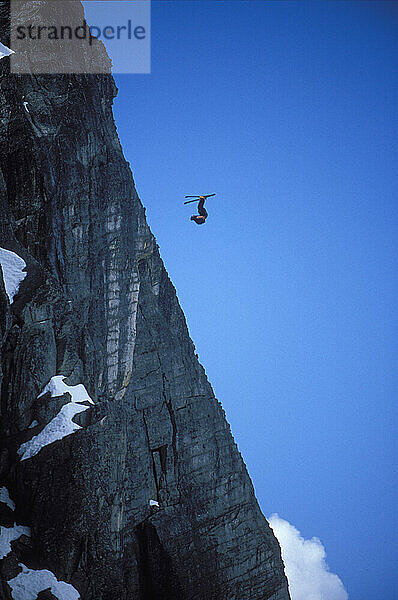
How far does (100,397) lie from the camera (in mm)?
33500

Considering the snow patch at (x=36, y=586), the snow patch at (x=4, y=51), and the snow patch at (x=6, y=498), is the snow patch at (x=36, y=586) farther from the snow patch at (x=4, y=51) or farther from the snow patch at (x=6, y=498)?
the snow patch at (x=4, y=51)

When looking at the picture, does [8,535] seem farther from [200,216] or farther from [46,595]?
[200,216]

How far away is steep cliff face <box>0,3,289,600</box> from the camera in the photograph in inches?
1133

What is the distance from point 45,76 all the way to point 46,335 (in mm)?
14595

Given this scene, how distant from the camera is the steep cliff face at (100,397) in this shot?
94.4ft

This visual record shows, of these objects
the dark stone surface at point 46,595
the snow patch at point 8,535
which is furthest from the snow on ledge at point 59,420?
the dark stone surface at point 46,595

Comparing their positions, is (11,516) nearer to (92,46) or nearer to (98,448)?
(98,448)

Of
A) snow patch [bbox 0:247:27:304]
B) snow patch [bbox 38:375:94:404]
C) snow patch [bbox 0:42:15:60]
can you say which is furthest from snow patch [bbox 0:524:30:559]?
snow patch [bbox 0:42:15:60]

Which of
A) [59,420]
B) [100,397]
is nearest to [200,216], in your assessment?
[100,397]

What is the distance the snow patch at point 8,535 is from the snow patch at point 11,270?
29.9 feet

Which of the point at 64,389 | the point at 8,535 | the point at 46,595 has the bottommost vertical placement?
the point at 46,595

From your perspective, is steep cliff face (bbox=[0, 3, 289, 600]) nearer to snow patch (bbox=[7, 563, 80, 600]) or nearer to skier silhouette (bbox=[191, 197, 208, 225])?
snow patch (bbox=[7, 563, 80, 600])

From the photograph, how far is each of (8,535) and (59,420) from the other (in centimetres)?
482

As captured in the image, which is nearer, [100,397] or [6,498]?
[6,498]
